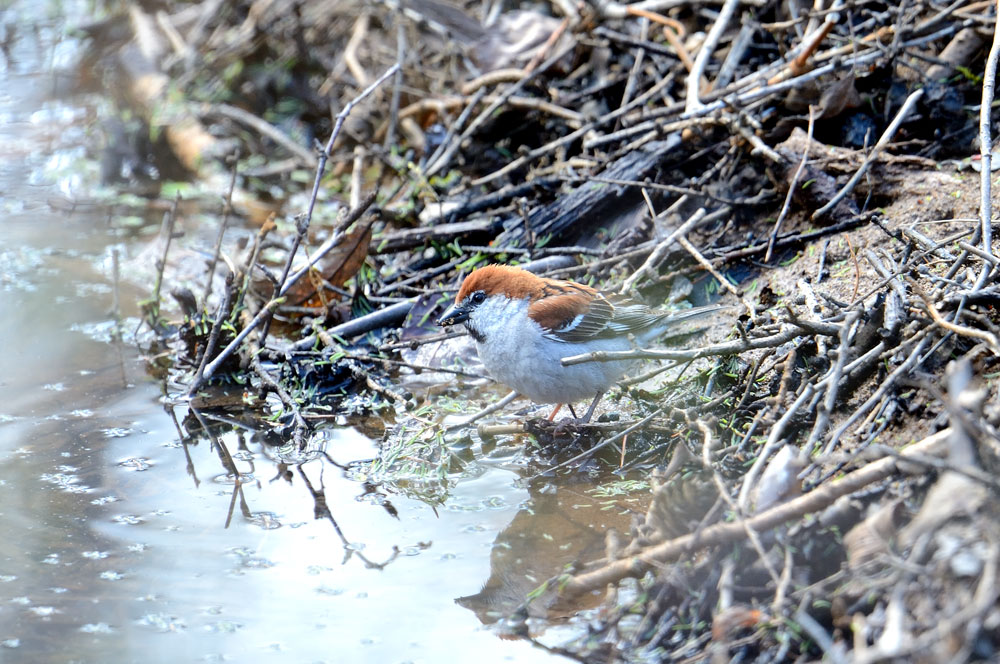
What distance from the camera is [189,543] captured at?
353cm

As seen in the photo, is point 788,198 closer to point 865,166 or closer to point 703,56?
point 865,166

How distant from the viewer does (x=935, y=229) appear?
443cm

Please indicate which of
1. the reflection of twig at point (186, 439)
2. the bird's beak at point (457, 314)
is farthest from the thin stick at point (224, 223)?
the bird's beak at point (457, 314)

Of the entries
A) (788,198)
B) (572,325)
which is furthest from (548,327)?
(788,198)

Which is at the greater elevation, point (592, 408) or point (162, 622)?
point (162, 622)

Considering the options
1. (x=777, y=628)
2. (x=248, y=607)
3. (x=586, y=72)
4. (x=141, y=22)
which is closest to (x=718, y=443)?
(x=777, y=628)

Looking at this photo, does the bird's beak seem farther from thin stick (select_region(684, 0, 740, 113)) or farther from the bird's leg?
thin stick (select_region(684, 0, 740, 113))

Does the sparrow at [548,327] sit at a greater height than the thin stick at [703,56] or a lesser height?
lesser

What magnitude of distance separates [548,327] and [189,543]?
1.89 metres

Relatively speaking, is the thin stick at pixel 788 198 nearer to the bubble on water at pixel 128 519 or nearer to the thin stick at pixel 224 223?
the thin stick at pixel 224 223

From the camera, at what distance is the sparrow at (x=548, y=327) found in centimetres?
416

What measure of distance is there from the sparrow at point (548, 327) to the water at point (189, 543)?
0.50 metres

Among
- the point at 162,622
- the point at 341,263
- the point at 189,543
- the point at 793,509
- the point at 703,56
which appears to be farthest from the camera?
the point at 703,56

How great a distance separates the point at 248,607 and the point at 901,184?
3.91 meters
